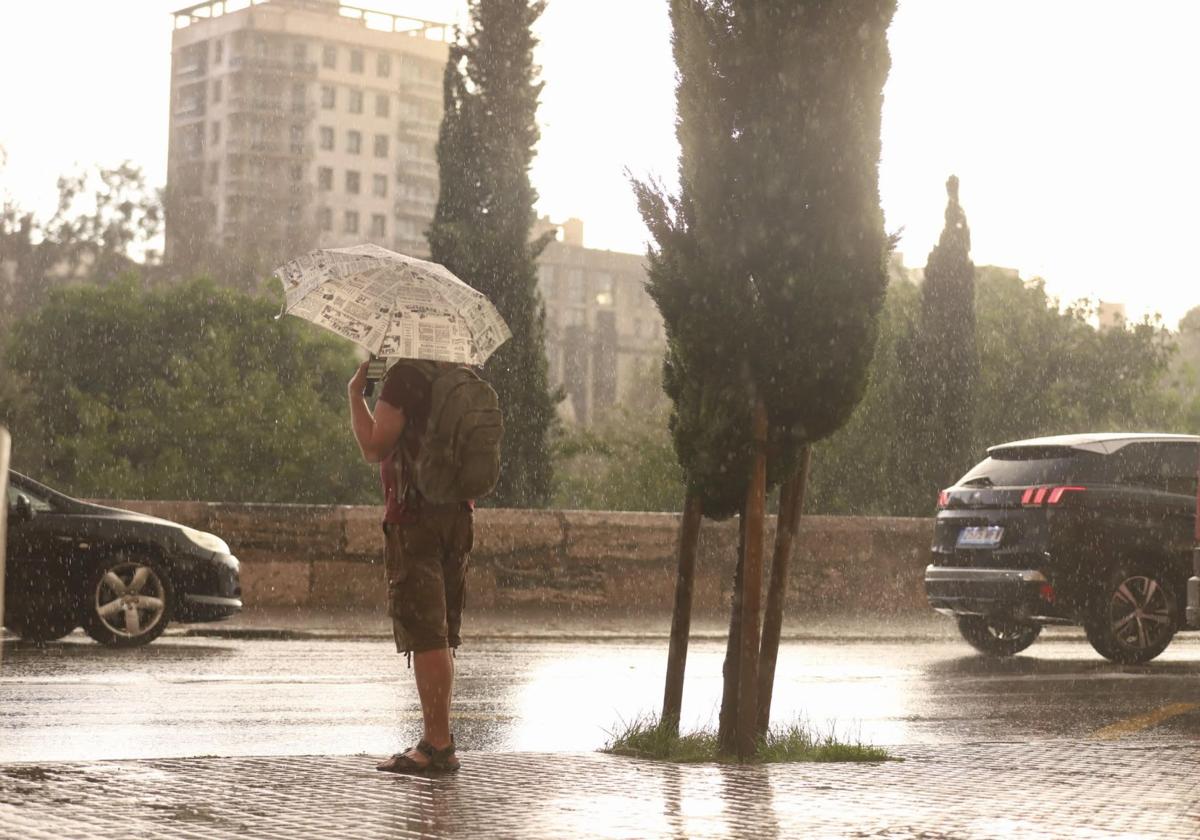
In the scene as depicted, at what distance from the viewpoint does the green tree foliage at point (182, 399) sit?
37000 millimetres

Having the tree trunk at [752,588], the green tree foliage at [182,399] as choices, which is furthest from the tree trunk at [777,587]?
the green tree foliage at [182,399]

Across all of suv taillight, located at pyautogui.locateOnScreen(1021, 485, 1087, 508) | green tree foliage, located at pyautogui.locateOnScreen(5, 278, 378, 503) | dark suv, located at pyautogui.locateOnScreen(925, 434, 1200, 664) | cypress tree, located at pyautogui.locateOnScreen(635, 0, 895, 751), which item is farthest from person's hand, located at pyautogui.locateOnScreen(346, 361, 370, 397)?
green tree foliage, located at pyautogui.locateOnScreen(5, 278, 378, 503)

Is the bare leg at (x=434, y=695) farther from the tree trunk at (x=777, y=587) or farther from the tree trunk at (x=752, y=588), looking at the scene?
the tree trunk at (x=777, y=587)

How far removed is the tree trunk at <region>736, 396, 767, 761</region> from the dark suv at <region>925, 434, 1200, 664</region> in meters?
7.38

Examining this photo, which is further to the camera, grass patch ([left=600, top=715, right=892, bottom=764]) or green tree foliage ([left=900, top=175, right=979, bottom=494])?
green tree foliage ([left=900, top=175, right=979, bottom=494])

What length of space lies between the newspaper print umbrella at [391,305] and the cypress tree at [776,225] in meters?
1.01

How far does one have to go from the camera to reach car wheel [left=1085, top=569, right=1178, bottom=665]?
14969 mm

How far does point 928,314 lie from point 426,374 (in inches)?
1415

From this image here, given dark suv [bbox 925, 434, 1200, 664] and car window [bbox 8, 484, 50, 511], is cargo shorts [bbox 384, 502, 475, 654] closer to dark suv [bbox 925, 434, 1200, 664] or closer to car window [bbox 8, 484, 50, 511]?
car window [bbox 8, 484, 50, 511]

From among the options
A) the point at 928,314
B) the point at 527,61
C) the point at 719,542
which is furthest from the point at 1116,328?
the point at 719,542

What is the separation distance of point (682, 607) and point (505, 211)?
844 inches

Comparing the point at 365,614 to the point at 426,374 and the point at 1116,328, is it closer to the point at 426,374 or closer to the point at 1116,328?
the point at 426,374

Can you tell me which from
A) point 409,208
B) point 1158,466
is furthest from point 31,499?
point 409,208

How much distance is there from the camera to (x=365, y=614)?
1816cm
